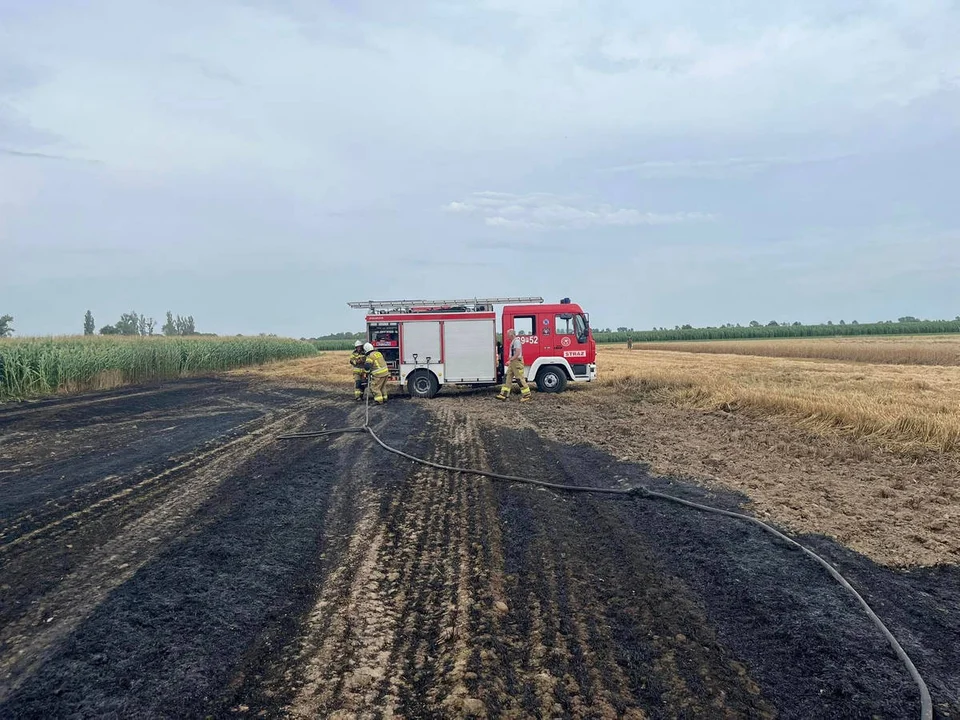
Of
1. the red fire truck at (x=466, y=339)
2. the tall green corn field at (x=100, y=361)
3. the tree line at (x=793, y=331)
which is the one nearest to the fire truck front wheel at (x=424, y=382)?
the red fire truck at (x=466, y=339)

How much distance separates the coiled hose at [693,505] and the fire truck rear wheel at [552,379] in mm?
7924

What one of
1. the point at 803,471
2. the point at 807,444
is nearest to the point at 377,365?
the point at 807,444

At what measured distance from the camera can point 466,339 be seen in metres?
18.1

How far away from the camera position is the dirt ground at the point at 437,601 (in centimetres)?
312

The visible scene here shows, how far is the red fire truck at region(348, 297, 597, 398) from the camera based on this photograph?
18.1 meters

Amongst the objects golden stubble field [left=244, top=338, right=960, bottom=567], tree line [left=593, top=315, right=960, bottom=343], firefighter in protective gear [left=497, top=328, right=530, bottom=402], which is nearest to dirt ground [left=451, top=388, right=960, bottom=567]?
golden stubble field [left=244, top=338, right=960, bottom=567]

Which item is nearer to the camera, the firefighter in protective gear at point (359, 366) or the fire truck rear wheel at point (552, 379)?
the firefighter in protective gear at point (359, 366)

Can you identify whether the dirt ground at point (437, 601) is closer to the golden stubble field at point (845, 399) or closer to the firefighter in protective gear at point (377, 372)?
the golden stubble field at point (845, 399)

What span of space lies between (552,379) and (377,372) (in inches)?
209

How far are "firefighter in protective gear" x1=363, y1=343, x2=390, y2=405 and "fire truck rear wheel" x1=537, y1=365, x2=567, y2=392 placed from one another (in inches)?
185

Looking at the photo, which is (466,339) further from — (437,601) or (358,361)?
(437,601)

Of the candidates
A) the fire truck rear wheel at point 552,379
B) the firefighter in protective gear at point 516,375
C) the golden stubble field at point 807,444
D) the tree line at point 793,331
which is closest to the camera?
the golden stubble field at point 807,444

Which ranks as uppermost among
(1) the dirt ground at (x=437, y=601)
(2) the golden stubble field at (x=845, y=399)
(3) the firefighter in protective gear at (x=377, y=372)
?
(3) the firefighter in protective gear at (x=377, y=372)

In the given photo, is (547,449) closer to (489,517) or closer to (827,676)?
(489,517)
